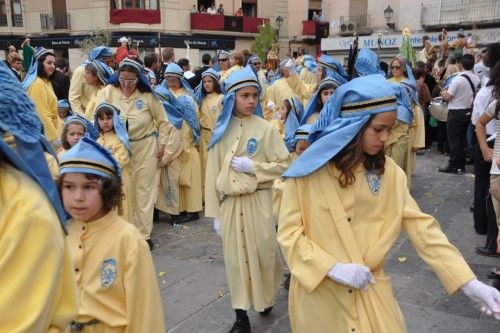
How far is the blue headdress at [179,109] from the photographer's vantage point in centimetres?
715

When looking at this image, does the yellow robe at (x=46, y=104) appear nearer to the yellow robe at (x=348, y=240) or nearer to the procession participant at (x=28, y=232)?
the yellow robe at (x=348, y=240)

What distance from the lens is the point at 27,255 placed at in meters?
1.25

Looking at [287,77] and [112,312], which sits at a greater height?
[287,77]

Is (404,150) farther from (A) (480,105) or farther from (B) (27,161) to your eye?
(B) (27,161)

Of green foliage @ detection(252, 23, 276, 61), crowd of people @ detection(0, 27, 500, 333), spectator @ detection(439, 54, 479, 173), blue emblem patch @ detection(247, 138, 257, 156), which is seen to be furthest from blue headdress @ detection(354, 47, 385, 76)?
green foliage @ detection(252, 23, 276, 61)

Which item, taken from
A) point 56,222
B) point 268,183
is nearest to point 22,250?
point 56,222

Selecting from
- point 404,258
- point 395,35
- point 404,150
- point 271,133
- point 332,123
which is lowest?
point 404,258

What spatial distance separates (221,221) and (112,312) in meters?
1.74

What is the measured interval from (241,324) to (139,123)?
2932mm

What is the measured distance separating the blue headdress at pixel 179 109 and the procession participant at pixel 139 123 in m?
0.95

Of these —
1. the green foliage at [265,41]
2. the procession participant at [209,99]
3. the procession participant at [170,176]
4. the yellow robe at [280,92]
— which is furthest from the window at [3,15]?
the procession participant at [170,176]

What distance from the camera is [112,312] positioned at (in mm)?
2443

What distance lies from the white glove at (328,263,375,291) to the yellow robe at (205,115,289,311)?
5.45 feet

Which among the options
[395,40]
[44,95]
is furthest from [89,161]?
[395,40]
